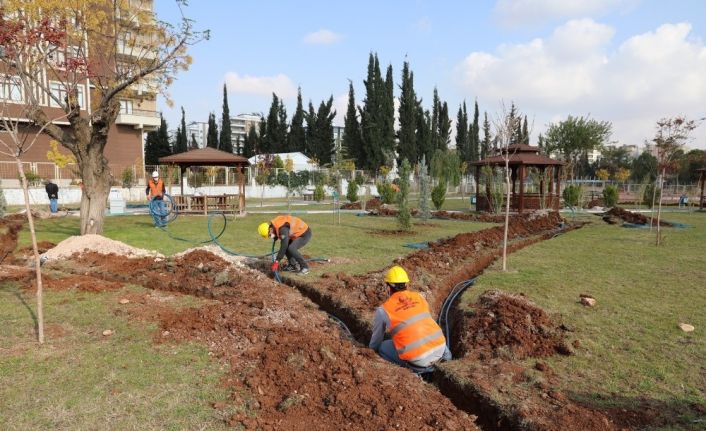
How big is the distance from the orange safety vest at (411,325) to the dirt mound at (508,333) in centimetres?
66

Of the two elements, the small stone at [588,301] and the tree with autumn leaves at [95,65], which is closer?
the small stone at [588,301]

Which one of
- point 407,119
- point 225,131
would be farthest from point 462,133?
point 225,131

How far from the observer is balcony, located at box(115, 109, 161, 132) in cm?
3775

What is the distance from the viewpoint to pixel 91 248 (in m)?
9.77

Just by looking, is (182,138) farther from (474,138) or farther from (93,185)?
(93,185)

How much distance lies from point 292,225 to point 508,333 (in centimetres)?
409

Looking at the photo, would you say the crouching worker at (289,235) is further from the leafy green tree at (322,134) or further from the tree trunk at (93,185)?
the leafy green tree at (322,134)

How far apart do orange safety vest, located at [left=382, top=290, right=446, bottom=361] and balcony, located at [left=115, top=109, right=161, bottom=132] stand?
126 feet

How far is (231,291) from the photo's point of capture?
7102 millimetres

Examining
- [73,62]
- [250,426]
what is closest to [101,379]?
[250,426]

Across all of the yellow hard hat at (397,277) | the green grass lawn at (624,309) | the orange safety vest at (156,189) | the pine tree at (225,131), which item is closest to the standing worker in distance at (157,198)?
the orange safety vest at (156,189)

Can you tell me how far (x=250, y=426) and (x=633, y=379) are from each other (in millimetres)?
3182

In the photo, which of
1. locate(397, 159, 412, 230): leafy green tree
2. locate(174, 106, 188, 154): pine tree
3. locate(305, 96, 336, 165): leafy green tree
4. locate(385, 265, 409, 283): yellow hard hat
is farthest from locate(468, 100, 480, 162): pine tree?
locate(385, 265, 409, 283): yellow hard hat

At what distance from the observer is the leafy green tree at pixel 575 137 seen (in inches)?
1679
